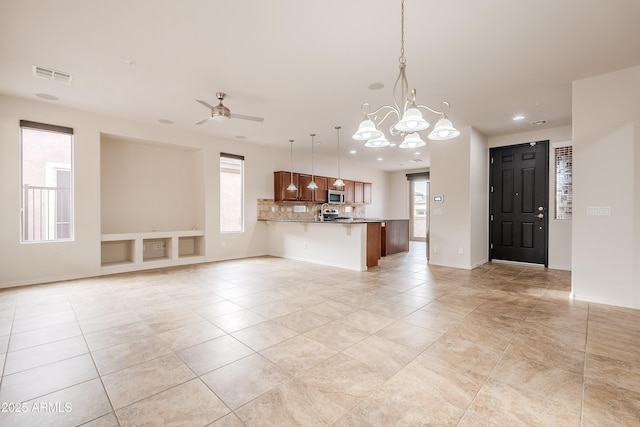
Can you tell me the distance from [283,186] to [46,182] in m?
4.53

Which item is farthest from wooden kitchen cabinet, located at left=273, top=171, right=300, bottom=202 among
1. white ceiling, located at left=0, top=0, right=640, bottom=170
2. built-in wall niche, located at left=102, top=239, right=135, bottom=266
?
built-in wall niche, located at left=102, top=239, right=135, bottom=266

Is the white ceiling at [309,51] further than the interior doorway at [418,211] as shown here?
No

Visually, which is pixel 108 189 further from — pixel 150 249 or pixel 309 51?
pixel 309 51

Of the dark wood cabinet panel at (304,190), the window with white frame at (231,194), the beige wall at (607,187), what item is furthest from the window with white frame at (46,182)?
the beige wall at (607,187)

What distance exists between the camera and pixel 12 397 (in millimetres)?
1790

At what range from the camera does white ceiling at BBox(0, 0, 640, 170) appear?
2467 mm

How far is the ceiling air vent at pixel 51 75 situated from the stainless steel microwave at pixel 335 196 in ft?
19.9

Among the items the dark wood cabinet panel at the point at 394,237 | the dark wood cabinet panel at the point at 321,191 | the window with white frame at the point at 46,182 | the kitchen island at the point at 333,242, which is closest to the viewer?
the window with white frame at the point at 46,182

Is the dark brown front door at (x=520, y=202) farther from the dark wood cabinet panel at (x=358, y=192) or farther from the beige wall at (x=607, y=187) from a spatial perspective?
the dark wood cabinet panel at (x=358, y=192)

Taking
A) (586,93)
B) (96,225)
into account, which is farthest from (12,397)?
(586,93)

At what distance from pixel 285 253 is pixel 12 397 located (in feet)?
17.8

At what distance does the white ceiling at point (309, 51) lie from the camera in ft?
8.09

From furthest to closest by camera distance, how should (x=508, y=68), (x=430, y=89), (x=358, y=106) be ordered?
(x=358, y=106)
(x=430, y=89)
(x=508, y=68)

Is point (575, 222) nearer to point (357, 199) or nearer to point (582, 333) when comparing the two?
point (582, 333)
